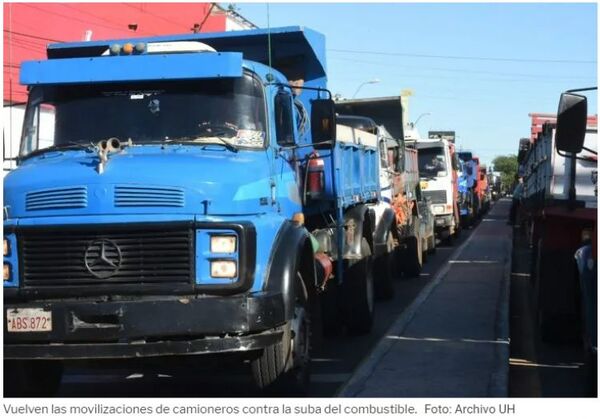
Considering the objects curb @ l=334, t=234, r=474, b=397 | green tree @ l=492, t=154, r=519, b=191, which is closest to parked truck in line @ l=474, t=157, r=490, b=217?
curb @ l=334, t=234, r=474, b=397

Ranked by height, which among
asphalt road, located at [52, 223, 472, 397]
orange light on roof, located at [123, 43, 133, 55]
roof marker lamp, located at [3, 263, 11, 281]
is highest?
orange light on roof, located at [123, 43, 133, 55]

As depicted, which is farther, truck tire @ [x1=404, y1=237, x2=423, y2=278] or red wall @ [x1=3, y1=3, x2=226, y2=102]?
red wall @ [x1=3, y1=3, x2=226, y2=102]

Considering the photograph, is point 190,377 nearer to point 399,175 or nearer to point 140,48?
point 140,48

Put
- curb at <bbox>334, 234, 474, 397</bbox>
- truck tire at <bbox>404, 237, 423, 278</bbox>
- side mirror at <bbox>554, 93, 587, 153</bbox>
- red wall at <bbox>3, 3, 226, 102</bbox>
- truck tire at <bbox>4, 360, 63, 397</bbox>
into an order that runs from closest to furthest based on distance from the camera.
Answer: side mirror at <bbox>554, 93, 587, 153</bbox>
truck tire at <bbox>4, 360, 63, 397</bbox>
curb at <bbox>334, 234, 474, 397</bbox>
truck tire at <bbox>404, 237, 423, 278</bbox>
red wall at <bbox>3, 3, 226, 102</bbox>

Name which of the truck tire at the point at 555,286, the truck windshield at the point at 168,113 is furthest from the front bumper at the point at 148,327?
the truck tire at the point at 555,286

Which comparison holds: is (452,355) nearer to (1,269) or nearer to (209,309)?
(209,309)

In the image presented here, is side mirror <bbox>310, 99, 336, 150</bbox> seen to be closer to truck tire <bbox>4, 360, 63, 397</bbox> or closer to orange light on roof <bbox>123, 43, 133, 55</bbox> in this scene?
orange light on roof <bbox>123, 43, 133, 55</bbox>

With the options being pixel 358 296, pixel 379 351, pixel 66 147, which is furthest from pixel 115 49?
pixel 358 296

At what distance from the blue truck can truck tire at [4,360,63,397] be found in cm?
2

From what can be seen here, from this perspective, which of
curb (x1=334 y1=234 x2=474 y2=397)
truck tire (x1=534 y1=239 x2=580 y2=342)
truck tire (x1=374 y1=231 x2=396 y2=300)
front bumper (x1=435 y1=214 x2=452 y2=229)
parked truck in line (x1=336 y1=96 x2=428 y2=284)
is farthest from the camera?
front bumper (x1=435 y1=214 x2=452 y2=229)

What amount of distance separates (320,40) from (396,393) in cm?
431

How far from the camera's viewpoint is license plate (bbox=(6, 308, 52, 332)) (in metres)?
5.62

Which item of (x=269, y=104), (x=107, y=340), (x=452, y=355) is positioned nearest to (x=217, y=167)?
(x=269, y=104)

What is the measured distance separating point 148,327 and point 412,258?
10279 millimetres
